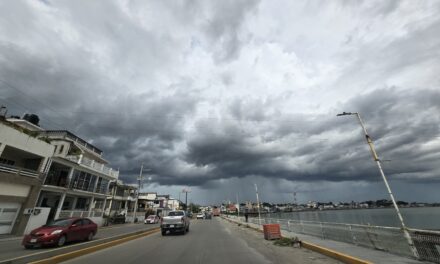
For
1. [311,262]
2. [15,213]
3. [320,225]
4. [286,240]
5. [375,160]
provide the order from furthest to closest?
[15,213], [320,225], [286,240], [375,160], [311,262]

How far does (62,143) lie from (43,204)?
27.1ft

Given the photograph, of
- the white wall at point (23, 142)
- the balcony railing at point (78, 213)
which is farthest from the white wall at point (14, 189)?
the balcony railing at point (78, 213)

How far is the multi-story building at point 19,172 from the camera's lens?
73.7 ft

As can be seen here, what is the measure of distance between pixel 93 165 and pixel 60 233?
990 inches

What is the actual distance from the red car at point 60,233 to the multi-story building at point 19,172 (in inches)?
448

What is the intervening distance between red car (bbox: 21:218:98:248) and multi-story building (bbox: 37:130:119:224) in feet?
47.2

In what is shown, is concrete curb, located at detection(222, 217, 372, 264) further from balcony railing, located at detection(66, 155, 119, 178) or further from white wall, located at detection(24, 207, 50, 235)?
balcony railing, located at detection(66, 155, 119, 178)

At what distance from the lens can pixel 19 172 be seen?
78.1 feet

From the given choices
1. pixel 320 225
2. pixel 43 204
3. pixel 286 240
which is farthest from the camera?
pixel 43 204

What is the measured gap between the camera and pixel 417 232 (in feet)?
29.9

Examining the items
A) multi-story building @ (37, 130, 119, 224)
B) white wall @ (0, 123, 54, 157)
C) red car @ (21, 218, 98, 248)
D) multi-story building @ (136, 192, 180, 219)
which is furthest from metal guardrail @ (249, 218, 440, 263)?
multi-story building @ (136, 192, 180, 219)

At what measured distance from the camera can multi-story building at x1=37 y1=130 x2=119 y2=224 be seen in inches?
1180

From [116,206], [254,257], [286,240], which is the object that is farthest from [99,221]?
[254,257]

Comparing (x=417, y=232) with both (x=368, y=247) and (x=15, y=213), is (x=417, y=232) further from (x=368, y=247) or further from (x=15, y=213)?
(x=15, y=213)
